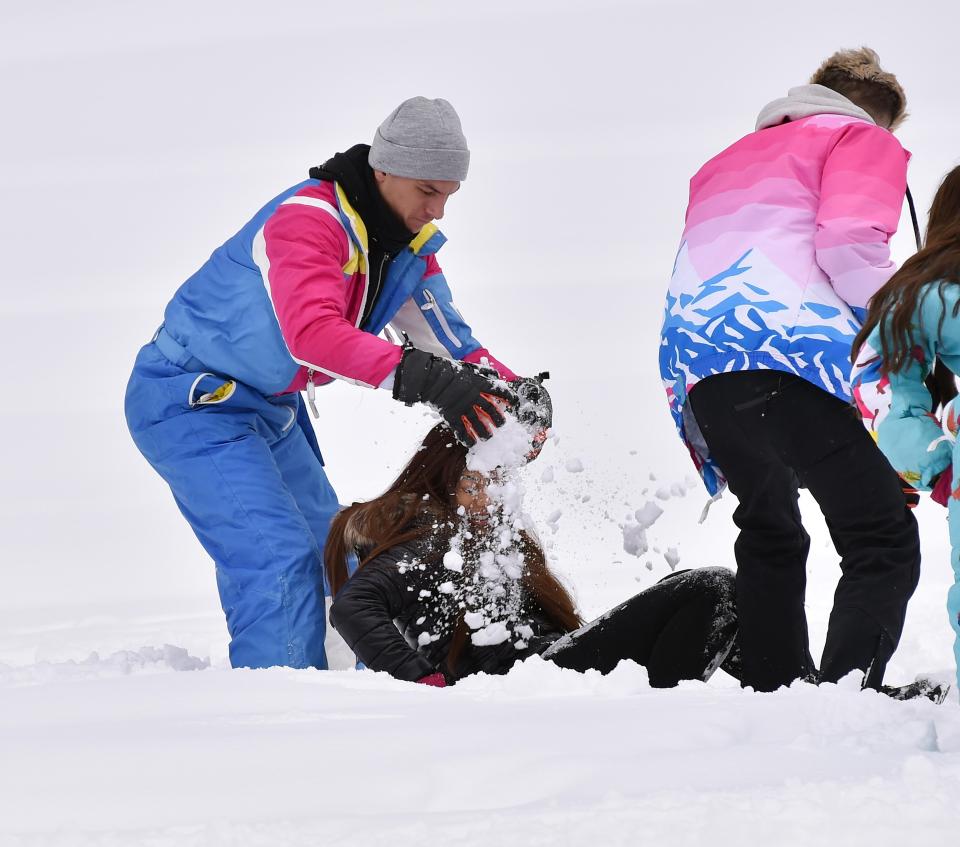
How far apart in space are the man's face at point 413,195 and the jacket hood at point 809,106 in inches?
25.9

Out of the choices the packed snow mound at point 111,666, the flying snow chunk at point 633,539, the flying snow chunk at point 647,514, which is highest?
the flying snow chunk at point 647,514

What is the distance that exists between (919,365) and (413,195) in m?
1.19

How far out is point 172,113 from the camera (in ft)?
23.8

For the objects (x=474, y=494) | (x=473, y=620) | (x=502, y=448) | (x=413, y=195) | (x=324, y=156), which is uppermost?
(x=324, y=156)

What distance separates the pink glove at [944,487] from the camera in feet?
5.74

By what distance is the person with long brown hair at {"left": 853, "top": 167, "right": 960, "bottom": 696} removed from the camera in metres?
1.74

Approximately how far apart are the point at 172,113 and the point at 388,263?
499 cm

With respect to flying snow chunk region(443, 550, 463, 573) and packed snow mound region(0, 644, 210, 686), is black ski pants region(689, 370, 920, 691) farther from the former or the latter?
packed snow mound region(0, 644, 210, 686)

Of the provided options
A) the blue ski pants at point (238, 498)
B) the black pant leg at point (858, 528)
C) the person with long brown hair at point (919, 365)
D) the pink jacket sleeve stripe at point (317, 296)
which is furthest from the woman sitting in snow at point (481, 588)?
the person with long brown hair at point (919, 365)

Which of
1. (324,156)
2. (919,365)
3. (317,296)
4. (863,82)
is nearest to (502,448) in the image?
(317,296)

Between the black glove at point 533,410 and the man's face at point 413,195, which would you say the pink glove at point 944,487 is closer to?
the black glove at point 533,410

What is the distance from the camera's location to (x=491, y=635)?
2.39 m

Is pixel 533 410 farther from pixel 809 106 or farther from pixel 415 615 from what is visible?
pixel 809 106

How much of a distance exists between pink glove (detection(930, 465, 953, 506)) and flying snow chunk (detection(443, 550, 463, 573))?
88 centimetres
